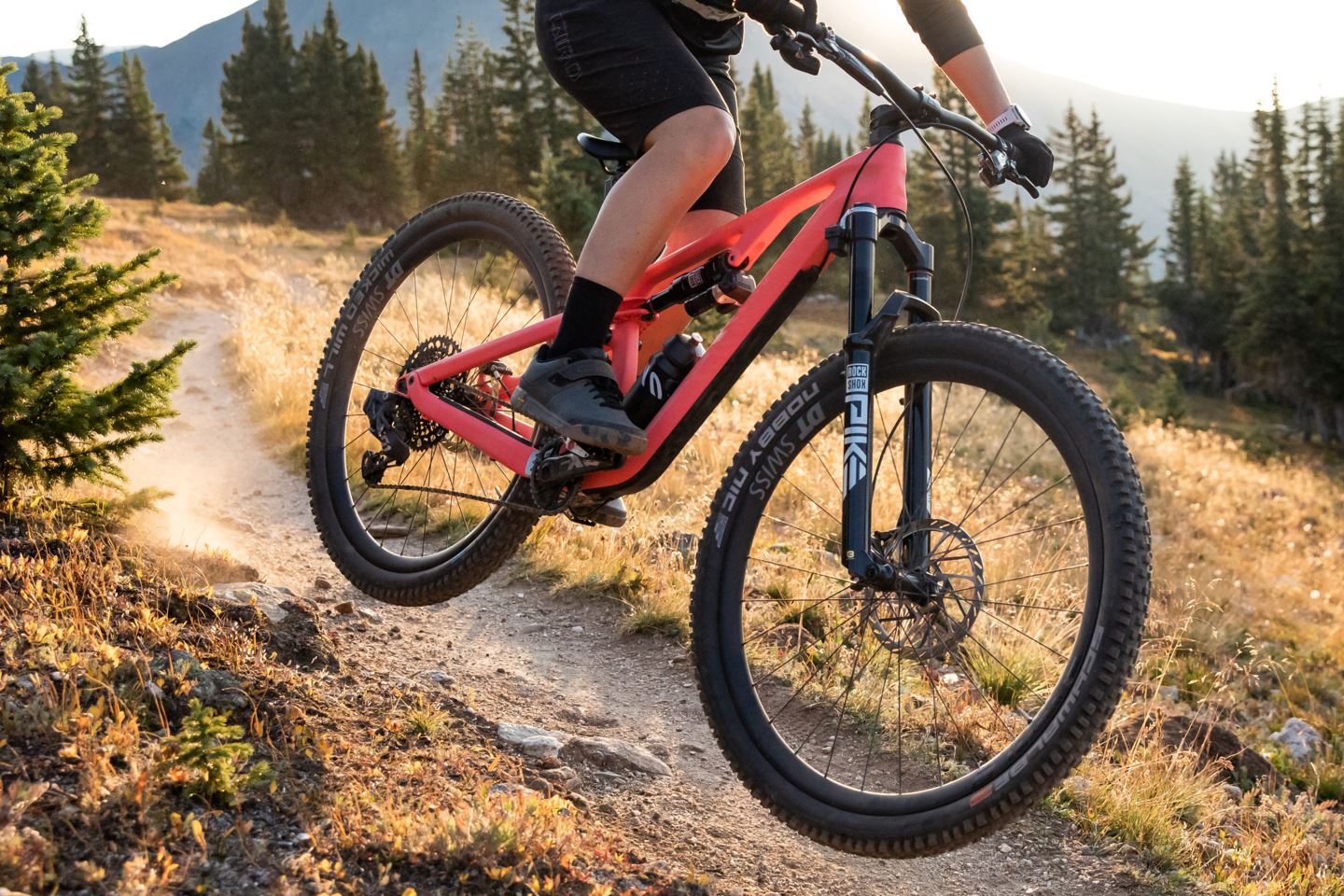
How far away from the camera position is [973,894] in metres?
3.25

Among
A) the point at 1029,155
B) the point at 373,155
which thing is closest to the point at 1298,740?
the point at 1029,155

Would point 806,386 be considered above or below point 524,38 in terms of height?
below

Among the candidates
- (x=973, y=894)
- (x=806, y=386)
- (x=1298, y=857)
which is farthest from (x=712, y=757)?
(x=1298, y=857)

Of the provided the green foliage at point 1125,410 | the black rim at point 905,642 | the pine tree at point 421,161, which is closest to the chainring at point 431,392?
the black rim at point 905,642

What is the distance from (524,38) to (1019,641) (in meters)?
53.4

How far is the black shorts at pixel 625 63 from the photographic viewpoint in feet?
10.1

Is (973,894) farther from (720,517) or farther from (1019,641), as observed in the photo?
(1019,641)

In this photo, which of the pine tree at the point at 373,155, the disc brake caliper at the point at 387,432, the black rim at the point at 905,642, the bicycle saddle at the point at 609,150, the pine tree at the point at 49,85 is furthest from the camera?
the pine tree at the point at 373,155

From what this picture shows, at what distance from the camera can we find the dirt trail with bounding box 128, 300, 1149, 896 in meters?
3.24

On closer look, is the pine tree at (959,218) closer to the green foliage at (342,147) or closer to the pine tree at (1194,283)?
the pine tree at (1194,283)

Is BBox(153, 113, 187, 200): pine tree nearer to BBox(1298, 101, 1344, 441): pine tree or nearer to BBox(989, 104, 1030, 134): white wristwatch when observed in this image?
BBox(1298, 101, 1344, 441): pine tree

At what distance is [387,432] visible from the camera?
427cm

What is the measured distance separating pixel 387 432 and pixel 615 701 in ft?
4.91

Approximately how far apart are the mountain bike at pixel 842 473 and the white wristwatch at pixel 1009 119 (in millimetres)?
124
